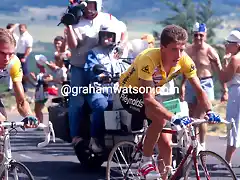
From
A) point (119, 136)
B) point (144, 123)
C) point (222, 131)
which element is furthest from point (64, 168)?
point (222, 131)

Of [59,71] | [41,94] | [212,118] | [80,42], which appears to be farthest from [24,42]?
[212,118]

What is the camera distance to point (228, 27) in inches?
883

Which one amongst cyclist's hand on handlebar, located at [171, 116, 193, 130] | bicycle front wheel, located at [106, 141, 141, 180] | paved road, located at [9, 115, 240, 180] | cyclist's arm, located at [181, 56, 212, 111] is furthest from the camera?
paved road, located at [9, 115, 240, 180]

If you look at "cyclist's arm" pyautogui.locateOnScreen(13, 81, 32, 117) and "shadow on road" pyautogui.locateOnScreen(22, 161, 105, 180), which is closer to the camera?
"cyclist's arm" pyautogui.locateOnScreen(13, 81, 32, 117)

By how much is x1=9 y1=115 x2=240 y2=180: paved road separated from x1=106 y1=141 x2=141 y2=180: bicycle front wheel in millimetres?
1093

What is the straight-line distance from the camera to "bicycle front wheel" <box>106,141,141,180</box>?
7590mm

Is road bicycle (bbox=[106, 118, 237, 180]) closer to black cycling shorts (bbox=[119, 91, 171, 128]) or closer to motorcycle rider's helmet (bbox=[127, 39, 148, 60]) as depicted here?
black cycling shorts (bbox=[119, 91, 171, 128])

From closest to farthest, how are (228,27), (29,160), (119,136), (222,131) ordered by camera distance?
1. (119,136)
2. (29,160)
3. (222,131)
4. (228,27)

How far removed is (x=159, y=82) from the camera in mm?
7102

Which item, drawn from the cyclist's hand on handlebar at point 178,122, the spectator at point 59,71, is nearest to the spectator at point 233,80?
the cyclist's hand on handlebar at point 178,122

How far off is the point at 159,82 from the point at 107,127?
5.88 feet

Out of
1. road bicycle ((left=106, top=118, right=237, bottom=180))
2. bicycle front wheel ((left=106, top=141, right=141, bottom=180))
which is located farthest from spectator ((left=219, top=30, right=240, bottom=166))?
road bicycle ((left=106, top=118, right=237, bottom=180))

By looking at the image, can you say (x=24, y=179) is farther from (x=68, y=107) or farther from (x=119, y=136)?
(x=68, y=107)

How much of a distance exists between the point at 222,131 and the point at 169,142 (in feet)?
23.4
